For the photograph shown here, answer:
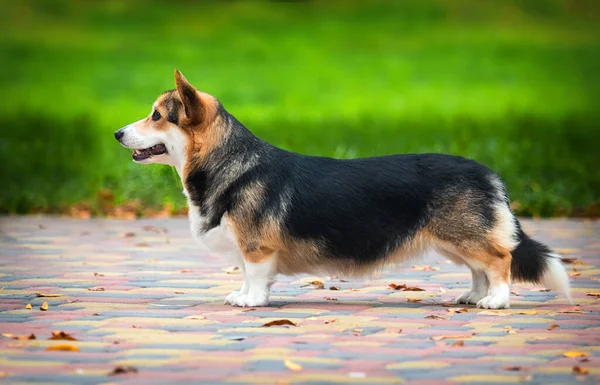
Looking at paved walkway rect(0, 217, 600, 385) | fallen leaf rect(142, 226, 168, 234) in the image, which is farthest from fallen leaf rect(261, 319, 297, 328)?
fallen leaf rect(142, 226, 168, 234)

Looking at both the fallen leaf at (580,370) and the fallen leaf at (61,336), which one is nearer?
the fallen leaf at (580,370)

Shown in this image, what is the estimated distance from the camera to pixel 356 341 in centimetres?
500

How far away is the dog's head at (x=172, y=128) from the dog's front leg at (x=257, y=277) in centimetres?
69

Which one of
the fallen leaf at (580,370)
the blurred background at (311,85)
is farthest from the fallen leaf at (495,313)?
the blurred background at (311,85)

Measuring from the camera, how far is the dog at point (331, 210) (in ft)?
20.1

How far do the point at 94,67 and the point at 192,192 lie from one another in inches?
505

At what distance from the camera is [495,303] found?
238 inches

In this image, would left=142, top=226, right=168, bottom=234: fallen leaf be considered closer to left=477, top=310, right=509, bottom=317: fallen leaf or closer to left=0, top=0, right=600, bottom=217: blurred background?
left=0, top=0, right=600, bottom=217: blurred background

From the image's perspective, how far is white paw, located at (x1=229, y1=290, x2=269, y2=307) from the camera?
6.10m

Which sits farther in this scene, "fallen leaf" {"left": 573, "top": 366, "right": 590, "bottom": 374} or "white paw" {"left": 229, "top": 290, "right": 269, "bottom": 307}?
"white paw" {"left": 229, "top": 290, "right": 269, "bottom": 307}

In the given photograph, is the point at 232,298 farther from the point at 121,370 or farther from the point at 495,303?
the point at 121,370

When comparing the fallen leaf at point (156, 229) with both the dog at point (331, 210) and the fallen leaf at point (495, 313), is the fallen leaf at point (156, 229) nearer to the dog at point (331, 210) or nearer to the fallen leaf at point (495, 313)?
the dog at point (331, 210)

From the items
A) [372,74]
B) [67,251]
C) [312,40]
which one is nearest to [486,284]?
[67,251]

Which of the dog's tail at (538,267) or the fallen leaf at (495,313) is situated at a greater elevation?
the dog's tail at (538,267)
